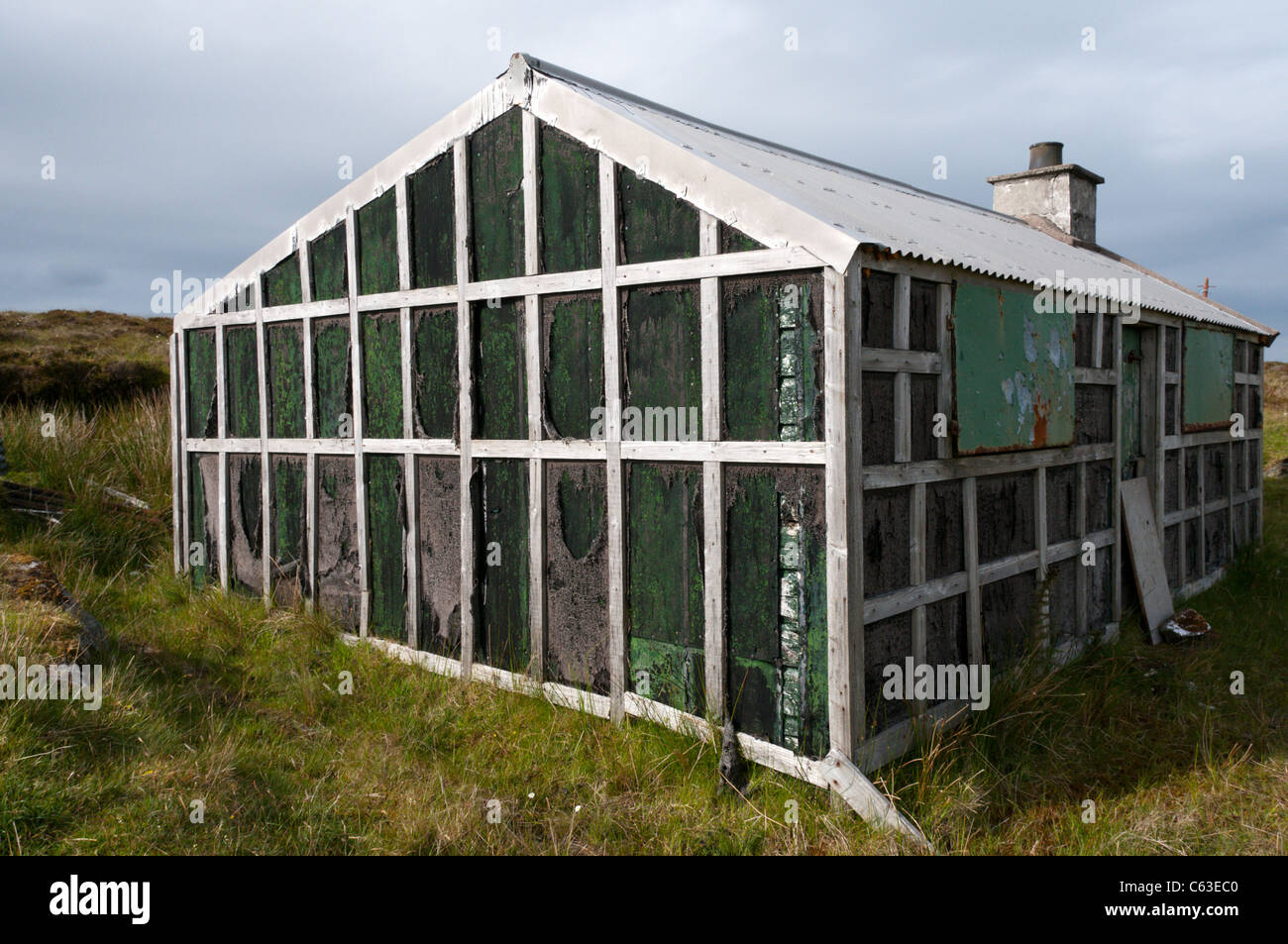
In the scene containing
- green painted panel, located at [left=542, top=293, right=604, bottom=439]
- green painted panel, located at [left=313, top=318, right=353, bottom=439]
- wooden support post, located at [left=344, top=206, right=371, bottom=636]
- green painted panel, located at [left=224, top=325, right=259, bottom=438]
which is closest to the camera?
green painted panel, located at [left=542, top=293, right=604, bottom=439]

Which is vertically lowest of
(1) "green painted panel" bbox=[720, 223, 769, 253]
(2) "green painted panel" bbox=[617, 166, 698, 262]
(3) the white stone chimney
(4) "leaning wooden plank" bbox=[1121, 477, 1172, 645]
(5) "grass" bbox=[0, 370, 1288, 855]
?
(5) "grass" bbox=[0, 370, 1288, 855]

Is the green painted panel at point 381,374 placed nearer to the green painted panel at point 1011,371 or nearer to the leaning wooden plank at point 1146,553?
the green painted panel at point 1011,371

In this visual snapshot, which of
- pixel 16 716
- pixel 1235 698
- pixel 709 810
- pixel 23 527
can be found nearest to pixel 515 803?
pixel 709 810

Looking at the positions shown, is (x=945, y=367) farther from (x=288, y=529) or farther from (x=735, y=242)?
(x=288, y=529)

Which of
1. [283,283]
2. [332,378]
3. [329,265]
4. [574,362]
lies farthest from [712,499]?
[283,283]

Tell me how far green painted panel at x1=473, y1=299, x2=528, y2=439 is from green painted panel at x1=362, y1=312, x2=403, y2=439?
93 centimetres

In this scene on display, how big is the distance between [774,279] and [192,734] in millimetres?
4338

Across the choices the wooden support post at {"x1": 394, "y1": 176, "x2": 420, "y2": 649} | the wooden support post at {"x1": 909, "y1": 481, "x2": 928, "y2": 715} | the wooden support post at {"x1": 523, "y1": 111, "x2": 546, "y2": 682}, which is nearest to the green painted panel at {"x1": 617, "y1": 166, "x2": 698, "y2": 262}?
the wooden support post at {"x1": 523, "y1": 111, "x2": 546, "y2": 682}

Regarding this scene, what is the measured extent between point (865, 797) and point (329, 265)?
6.06 meters

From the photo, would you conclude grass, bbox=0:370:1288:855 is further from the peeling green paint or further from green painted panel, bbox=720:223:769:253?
green painted panel, bbox=720:223:769:253

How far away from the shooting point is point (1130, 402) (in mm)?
8352

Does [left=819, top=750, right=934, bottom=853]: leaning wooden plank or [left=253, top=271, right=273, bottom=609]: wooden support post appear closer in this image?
[left=819, top=750, right=934, bottom=853]: leaning wooden plank

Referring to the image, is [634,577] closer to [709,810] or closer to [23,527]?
[709,810]

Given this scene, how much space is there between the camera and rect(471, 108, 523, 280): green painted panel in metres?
6.36
